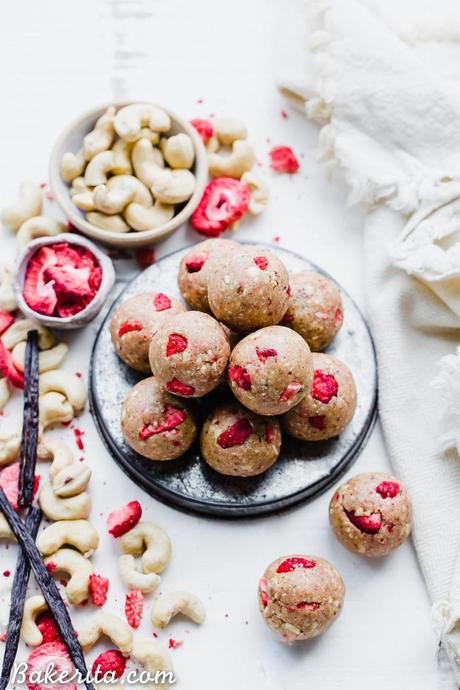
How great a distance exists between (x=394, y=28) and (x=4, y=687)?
1361 millimetres

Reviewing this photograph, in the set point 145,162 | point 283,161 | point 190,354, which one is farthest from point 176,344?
point 283,161

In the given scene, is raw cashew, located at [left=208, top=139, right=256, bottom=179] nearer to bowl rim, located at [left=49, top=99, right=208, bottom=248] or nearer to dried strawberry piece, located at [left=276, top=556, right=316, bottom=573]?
bowl rim, located at [left=49, top=99, right=208, bottom=248]

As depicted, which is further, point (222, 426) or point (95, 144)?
point (95, 144)

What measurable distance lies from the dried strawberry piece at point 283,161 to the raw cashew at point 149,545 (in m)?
0.74

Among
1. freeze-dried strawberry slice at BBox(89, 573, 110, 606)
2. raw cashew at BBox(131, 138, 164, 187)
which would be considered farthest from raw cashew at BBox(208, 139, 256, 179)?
freeze-dried strawberry slice at BBox(89, 573, 110, 606)

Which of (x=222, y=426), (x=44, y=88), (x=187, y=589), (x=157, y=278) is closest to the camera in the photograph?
(x=222, y=426)

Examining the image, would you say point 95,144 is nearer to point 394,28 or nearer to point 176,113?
point 176,113

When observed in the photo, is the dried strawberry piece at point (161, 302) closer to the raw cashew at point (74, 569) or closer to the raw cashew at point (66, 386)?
the raw cashew at point (66, 386)

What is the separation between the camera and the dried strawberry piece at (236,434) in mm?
1363

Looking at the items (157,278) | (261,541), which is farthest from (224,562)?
(157,278)

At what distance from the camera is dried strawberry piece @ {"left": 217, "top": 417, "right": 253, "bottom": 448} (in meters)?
1.36

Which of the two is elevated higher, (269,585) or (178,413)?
(178,413)

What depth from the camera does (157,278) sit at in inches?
63.3

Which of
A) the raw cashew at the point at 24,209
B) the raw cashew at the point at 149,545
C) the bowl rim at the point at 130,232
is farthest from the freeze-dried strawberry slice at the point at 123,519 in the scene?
the raw cashew at the point at 24,209
